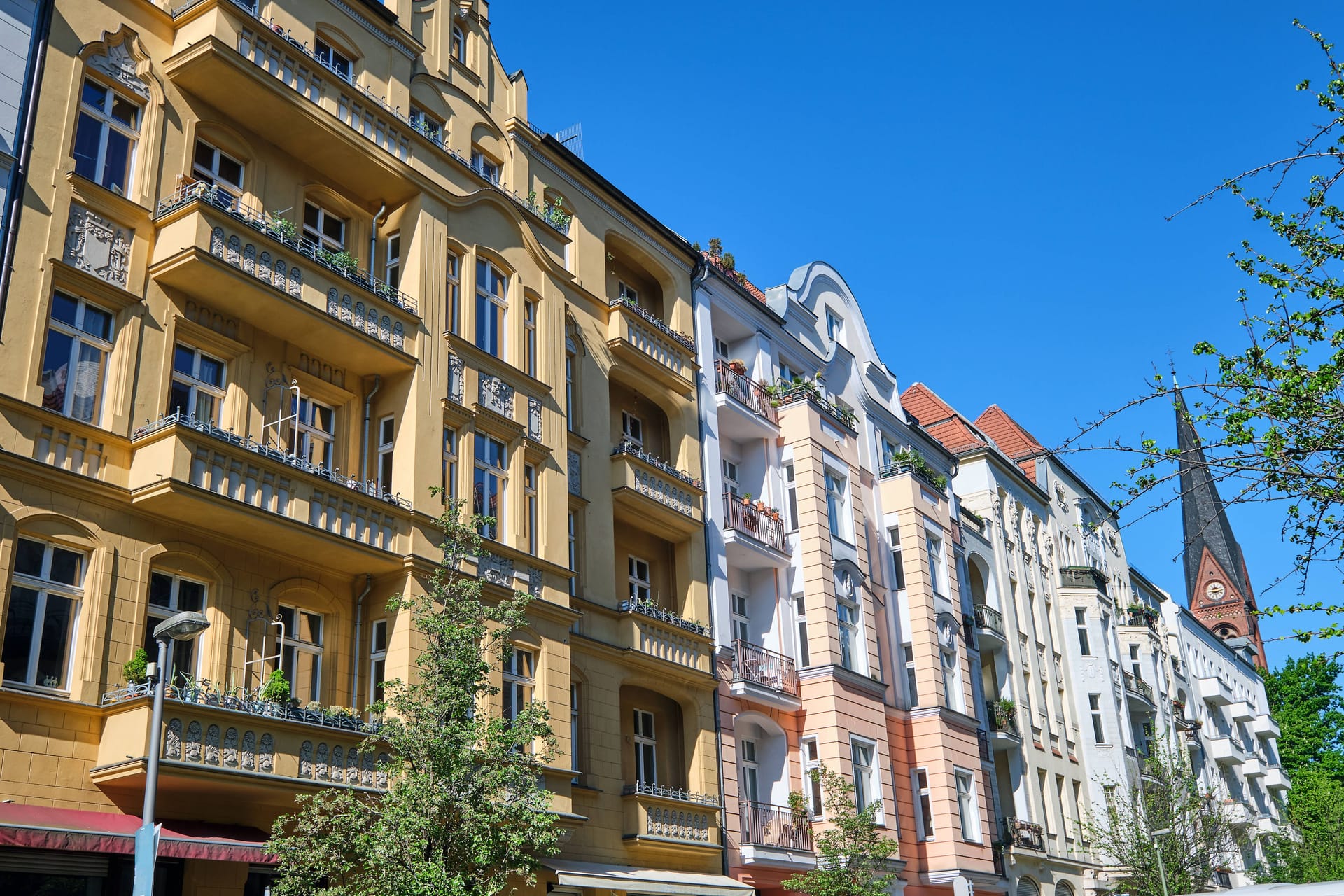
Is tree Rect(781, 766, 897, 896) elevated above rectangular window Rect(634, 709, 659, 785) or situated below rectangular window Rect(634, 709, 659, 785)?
below

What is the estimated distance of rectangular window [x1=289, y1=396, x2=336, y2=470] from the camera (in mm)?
20828

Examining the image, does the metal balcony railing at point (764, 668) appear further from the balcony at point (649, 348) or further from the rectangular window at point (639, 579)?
the balcony at point (649, 348)

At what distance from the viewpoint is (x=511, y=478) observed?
77.0 ft

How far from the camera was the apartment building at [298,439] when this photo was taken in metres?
16.5

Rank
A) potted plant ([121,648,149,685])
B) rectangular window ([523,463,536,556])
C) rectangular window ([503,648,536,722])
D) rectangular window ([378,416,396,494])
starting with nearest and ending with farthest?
potted plant ([121,648,149,685]) → rectangular window ([378,416,396,494]) → rectangular window ([503,648,536,722]) → rectangular window ([523,463,536,556])

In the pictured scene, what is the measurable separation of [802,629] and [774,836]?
5.55 meters

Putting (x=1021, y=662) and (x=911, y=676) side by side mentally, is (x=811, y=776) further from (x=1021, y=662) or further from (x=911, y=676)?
(x=1021, y=662)

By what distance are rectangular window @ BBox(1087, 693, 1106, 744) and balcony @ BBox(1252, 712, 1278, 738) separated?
34.3 meters

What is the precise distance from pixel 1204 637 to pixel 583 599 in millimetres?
61192

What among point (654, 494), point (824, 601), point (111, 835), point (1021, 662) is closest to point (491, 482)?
point (654, 494)

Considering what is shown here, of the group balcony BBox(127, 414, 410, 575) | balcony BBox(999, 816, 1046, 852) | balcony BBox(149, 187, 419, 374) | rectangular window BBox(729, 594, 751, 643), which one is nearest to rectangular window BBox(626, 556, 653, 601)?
rectangular window BBox(729, 594, 751, 643)

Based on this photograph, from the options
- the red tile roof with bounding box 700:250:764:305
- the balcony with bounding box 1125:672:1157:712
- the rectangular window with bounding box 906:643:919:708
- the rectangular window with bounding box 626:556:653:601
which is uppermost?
the red tile roof with bounding box 700:250:764:305

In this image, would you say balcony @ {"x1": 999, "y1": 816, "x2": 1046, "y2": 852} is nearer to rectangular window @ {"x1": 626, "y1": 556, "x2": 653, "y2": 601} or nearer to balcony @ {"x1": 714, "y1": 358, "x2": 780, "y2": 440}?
balcony @ {"x1": 714, "y1": 358, "x2": 780, "y2": 440}

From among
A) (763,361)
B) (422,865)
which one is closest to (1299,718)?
(763,361)
